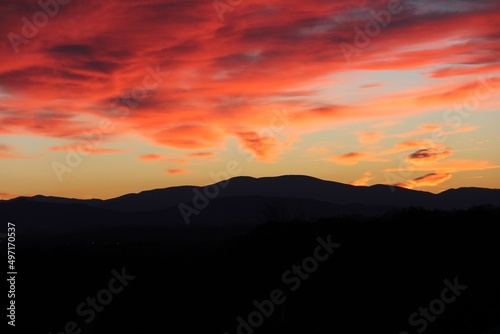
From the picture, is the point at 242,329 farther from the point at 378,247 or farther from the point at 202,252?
the point at 202,252

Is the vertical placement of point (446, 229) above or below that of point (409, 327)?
above

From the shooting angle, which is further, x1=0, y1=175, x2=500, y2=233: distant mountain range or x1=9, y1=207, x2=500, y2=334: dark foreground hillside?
x1=0, y1=175, x2=500, y2=233: distant mountain range

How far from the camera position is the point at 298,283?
3166 cm

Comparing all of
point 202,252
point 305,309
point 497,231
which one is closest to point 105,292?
point 202,252

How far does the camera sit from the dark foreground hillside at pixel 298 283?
91.0 feet

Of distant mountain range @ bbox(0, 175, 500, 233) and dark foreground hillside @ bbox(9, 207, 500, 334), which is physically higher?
distant mountain range @ bbox(0, 175, 500, 233)

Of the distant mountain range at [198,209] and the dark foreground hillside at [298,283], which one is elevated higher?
the distant mountain range at [198,209]

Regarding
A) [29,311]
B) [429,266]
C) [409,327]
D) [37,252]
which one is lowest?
[409,327]

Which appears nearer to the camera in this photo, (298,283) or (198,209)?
(298,283)

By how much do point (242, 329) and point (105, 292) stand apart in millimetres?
8888

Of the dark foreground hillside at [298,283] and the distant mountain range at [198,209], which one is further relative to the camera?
the distant mountain range at [198,209]

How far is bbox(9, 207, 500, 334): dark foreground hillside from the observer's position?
91.0 feet

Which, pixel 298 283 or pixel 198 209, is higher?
pixel 198 209

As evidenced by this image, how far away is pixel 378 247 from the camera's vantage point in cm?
3491
